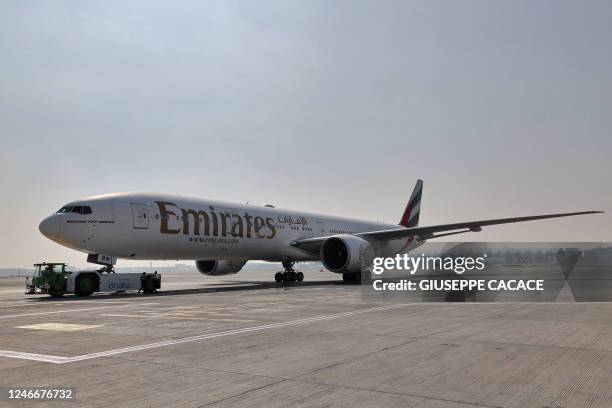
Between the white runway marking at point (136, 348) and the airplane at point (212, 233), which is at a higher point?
the airplane at point (212, 233)

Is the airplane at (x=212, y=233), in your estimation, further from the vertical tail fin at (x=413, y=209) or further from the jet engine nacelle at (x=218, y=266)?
the vertical tail fin at (x=413, y=209)

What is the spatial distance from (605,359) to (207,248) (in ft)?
66.2

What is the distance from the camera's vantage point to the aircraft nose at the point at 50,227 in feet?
64.9

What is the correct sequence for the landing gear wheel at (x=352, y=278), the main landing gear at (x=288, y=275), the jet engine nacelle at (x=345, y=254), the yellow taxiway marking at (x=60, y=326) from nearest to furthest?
1. the yellow taxiway marking at (x=60, y=326)
2. the jet engine nacelle at (x=345, y=254)
3. the landing gear wheel at (x=352, y=278)
4. the main landing gear at (x=288, y=275)

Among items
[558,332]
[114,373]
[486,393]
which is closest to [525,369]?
[486,393]

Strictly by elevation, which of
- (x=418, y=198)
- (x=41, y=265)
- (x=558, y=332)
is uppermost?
(x=418, y=198)

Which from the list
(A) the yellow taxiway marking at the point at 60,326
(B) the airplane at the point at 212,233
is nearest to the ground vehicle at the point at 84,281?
(B) the airplane at the point at 212,233

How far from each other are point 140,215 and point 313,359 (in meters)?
16.7

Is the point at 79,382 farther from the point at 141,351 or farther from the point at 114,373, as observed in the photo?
the point at 141,351

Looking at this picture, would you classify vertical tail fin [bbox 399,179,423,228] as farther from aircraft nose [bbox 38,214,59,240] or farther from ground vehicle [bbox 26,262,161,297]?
aircraft nose [bbox 38,214,59,240]

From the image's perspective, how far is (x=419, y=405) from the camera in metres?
4.46

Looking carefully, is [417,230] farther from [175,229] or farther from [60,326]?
[60,326]

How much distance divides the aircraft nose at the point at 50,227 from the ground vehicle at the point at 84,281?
1.24 meters

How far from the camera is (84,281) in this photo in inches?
769
